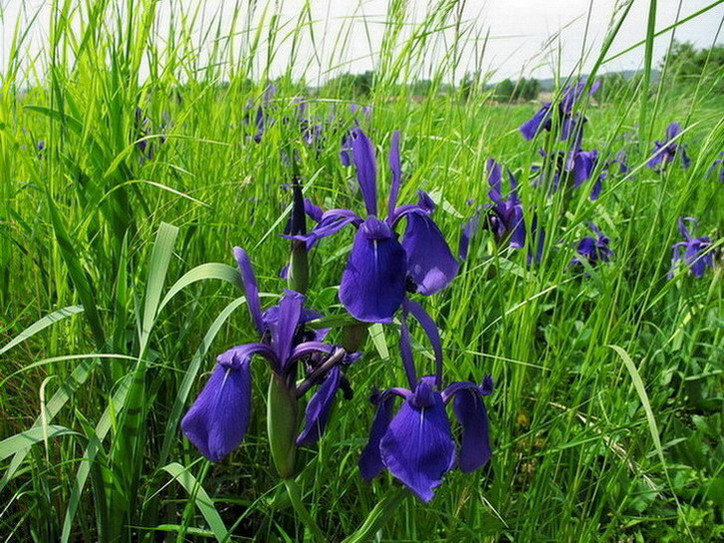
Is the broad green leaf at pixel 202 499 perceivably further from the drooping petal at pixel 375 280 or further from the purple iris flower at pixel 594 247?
the purple iris flower at pixel 594 247

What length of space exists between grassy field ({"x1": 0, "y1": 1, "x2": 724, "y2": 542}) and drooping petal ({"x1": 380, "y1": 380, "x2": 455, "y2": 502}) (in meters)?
0.11

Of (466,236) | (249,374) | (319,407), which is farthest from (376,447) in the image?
(466,236)

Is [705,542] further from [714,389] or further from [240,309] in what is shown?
[240,309]

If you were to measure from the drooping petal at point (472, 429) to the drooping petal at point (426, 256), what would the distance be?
0.51 feet

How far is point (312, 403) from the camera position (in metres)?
0.90

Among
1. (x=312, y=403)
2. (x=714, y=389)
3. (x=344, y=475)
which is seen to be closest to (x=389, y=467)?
(x=312, y=403)

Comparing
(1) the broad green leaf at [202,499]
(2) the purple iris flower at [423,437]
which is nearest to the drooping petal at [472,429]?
(2) the purple iris flower at [423,437]

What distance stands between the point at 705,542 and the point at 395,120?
1245mm

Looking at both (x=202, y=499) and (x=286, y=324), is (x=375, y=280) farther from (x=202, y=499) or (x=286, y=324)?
(x=202, y=499)

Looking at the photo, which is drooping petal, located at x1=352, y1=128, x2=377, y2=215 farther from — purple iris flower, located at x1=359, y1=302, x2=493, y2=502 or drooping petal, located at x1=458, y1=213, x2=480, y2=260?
drooping petal, located at x1=458, y1=213, x2=480, y2=260

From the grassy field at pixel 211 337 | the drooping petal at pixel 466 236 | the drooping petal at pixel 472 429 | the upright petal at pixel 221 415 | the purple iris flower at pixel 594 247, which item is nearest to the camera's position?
the upright petal at pixel 221 415

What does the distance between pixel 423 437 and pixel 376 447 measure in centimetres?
10

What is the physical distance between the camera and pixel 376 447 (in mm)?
898

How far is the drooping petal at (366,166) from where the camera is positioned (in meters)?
0.92
